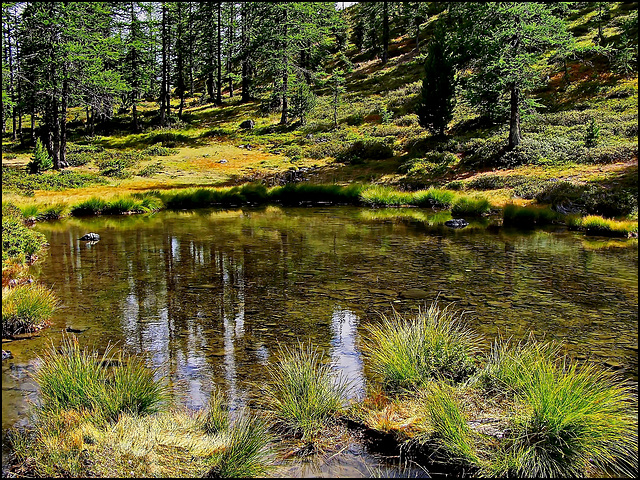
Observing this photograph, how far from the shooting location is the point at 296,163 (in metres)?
36.1

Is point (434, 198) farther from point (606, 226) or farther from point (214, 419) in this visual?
point (214, 419)

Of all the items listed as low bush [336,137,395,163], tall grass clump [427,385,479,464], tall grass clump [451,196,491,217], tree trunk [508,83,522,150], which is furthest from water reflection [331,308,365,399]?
low bush [336,137,395,163]

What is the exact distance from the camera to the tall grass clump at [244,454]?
4.42 m

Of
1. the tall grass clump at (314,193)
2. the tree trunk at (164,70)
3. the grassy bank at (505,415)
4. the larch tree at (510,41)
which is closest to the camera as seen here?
the grassy bank at (505,415)

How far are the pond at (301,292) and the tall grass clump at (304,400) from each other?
0.51 meters

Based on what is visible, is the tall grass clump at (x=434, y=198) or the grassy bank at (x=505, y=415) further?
the tall grass clump at (x=434, y=198)

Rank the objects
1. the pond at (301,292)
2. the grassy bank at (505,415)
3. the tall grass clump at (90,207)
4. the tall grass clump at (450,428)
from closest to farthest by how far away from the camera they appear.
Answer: the grassy bank at (505,415), the tall grass clump at (450,428), the pond at (301,292), the tall grass clump at (90,207)

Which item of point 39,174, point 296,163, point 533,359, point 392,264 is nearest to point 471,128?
point 296,163

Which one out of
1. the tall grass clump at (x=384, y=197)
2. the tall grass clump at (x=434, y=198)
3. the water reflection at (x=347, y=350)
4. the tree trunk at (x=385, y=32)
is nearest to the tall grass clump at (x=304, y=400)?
the water reflection at (x=347, y=350)

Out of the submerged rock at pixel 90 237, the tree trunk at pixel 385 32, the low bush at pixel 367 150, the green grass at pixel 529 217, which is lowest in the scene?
the submerged rock at pixel 90 237

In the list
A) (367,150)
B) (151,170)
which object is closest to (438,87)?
(367,150)

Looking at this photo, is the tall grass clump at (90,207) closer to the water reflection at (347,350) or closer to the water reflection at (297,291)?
the water reflection at (297,291)

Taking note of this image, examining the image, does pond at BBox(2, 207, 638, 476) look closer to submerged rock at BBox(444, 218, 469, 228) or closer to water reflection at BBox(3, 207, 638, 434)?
water reflection at BBox(3, 207, 638, 434)

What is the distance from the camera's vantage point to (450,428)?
15.6 feet
